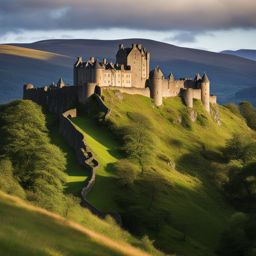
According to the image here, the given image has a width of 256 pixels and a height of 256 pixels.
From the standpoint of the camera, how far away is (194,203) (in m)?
97.8

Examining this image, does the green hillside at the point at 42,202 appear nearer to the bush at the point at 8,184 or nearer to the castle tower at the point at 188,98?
the bush at the point at 8,184

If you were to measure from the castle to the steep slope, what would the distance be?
91.4 meters

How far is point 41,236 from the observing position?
3469 centimetres

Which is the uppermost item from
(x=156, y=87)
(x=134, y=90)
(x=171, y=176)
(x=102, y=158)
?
(x=156, y=87)

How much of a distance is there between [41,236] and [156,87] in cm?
11762

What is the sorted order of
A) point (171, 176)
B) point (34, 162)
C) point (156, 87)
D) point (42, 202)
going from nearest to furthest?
point (42, 202)
point (34, 162)
point (171, 176)
point (156, 87)

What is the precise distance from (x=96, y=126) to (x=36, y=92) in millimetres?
28068

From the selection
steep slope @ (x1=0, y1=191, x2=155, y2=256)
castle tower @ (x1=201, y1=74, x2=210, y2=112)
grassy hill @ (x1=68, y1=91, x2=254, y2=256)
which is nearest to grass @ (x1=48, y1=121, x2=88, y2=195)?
grassy hill @ (x1=68, y1=91, x2=254, y2=256)

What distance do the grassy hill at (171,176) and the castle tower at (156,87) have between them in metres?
2.03

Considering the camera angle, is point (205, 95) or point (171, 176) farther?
point (205, 95)

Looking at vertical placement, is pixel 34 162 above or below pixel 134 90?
below

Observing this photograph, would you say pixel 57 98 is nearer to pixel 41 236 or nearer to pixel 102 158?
pixel 102 158

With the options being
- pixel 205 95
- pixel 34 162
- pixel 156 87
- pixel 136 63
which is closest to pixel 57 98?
pixel 136 63

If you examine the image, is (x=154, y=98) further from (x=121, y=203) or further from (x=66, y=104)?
(x=121, y=203)
